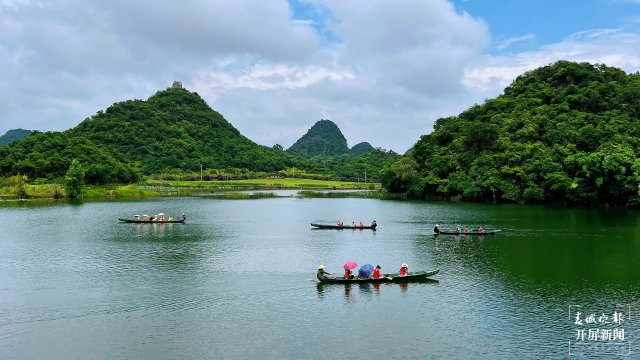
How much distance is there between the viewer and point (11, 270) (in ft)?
110

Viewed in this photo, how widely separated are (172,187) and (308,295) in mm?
97060

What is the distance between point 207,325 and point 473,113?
98.1 m

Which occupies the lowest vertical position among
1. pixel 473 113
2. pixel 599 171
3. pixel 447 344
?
pixel 447 344

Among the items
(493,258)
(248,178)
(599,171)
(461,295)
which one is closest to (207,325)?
(461,295)

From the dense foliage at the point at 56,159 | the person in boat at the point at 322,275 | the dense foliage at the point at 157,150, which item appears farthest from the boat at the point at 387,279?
the dense foliage at the point at 157,150

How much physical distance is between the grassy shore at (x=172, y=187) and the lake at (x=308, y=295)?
41449 millimetres

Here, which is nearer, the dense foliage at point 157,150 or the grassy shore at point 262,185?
the dense foliage at point 157,150

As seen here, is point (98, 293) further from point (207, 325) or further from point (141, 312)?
point (207, 325)

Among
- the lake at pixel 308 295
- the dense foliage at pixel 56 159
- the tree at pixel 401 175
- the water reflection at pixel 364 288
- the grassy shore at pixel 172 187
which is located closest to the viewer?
the lake at pixel 308 295

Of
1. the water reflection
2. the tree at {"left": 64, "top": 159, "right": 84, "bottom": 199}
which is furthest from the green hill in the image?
the water reflection

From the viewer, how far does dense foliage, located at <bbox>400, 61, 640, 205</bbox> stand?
246 feet

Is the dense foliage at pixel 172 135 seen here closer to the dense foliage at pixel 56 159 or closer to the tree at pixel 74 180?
the dense foliage at pixel 56 159

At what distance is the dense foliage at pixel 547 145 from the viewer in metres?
75.1

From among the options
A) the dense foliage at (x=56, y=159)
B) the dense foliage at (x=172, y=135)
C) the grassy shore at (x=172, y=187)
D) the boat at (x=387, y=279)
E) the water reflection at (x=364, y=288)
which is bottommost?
the water reflection at (x=364, y=288)
